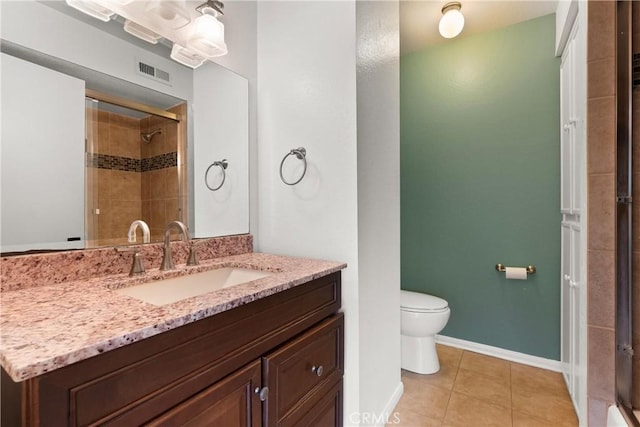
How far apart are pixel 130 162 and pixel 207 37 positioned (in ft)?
2.00

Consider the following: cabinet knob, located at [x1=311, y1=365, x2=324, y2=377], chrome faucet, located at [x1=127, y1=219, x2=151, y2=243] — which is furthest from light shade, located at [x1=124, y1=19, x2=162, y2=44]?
cabinet knob, located at [x1=311, y1=365, x2=324, y2=377]

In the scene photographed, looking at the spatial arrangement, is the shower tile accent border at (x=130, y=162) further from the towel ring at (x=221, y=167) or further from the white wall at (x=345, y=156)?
the white wall at (x=345, y=156)

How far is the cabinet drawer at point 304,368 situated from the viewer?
92 cm

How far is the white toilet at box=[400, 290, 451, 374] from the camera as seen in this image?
6.48ft

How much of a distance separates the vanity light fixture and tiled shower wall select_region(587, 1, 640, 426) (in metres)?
1.64

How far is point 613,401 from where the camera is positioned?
1.30 metres

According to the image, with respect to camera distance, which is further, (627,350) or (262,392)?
(627,350)

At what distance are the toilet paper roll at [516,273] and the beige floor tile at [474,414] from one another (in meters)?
0.83

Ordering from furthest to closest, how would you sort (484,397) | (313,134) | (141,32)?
(484,397) → (313,134) → (141,32)

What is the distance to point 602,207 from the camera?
1.33 meters

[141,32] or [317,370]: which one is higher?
[141,32]

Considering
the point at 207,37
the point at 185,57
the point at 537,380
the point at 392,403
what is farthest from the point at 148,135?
the point at 537,380

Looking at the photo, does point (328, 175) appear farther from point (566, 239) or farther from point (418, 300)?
point (566, 239)

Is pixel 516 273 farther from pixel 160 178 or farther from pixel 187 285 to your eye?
pixel 160 178
